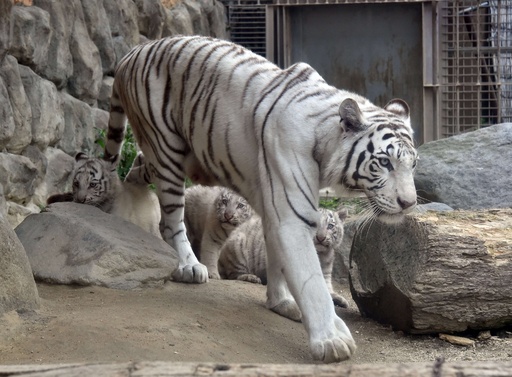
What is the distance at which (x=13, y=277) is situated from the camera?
13.0 ft

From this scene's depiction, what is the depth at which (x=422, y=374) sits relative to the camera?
2064 mm

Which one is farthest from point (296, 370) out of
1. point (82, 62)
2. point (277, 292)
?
point (82, 62)

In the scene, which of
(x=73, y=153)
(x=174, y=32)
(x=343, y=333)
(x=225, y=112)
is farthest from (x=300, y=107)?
(x=174, y=32)

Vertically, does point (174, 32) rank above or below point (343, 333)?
above

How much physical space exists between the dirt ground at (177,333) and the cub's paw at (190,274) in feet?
0.19

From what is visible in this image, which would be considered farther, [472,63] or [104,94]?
[472,63]

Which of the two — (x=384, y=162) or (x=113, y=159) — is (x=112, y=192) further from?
(x=384, y=162)

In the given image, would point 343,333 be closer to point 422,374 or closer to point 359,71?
point 422,374

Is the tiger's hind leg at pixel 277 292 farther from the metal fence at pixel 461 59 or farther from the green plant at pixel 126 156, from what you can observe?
the metal fence at pixel 461 59

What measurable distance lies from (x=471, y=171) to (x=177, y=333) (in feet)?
12.8

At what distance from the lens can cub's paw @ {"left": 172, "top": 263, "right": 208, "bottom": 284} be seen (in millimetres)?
5199

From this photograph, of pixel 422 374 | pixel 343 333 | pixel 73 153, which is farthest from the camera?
pixel 73 153

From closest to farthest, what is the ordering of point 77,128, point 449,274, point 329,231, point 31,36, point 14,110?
1. point 449,274
2. point 14,110
3. point 31,36
4. point 329,231
5. point 77,128

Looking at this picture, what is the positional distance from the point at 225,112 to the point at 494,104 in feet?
19.4
